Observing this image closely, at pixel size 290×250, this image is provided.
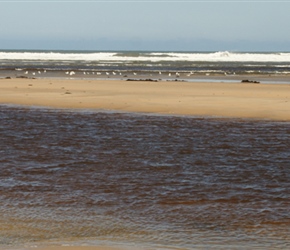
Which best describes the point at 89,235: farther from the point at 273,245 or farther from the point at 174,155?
the point at 174,155

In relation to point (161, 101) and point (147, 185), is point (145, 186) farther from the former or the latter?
point (161, 101)

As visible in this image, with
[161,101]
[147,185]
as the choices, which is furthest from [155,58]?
[147,185]

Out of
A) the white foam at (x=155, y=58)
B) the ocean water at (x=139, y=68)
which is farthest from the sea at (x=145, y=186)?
the white foam at (x=155, y=58)

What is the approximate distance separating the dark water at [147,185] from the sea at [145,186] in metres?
0.01

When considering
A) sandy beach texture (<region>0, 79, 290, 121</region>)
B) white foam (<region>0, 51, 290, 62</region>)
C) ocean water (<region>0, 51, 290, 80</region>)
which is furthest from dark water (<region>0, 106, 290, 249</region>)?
white foam (<region>0, 51, 290, 62</region>)

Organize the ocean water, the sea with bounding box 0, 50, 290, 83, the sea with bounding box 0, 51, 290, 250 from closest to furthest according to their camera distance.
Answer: the sea with bounding box 0, 51, 290, 250 → the sea with bounding box 0, 50, 290, 83 → the ocean water

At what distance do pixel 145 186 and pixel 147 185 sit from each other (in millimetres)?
77

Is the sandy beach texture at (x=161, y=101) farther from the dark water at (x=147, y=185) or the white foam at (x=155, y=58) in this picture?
the white foam at (x=155, y=58)

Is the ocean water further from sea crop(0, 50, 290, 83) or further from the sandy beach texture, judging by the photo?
the sandy beach texture

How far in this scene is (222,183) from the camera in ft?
31.9

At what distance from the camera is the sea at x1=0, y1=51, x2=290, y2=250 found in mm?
7023

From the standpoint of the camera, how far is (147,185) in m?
9.53

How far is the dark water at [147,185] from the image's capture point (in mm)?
7082

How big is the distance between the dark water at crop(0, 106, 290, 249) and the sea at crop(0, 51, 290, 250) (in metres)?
0.01
